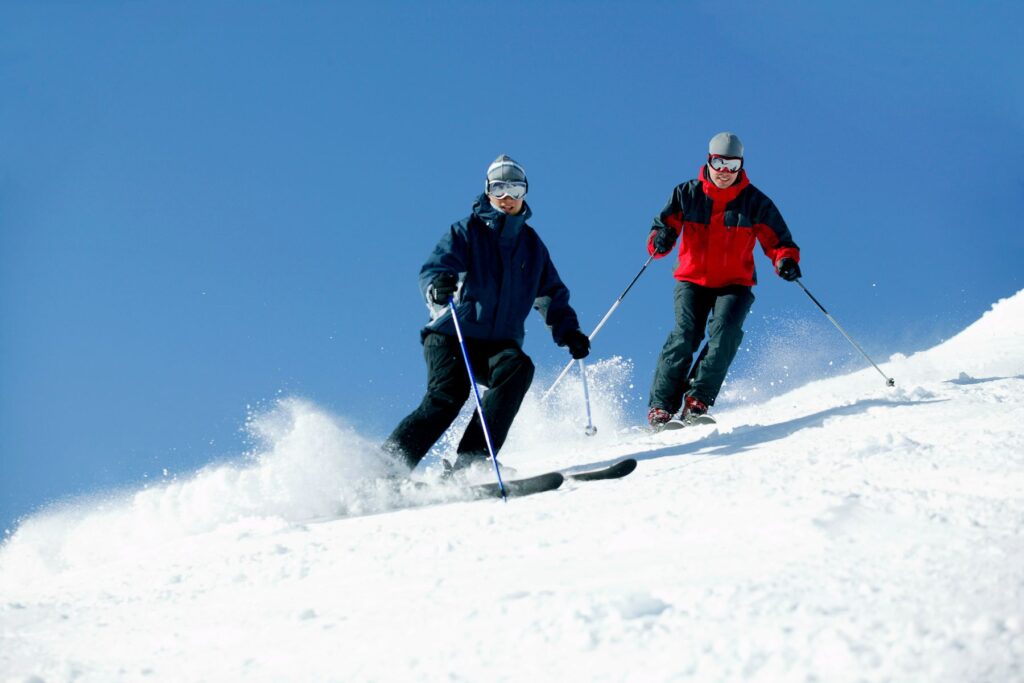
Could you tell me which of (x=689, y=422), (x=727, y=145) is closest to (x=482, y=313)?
(x=689, y=422)

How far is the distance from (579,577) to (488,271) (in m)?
2.85

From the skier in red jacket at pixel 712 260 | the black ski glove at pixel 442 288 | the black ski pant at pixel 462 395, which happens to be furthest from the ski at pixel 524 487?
the skier in red jacket at pixel 712 260

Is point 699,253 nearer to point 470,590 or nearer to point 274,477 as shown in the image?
point 274,477

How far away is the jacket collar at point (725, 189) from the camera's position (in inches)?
260

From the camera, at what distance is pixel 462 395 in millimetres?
4594

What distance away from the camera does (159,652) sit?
6.84ft

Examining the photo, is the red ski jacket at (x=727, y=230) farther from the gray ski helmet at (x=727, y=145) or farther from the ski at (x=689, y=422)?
the ski at (x=689, y=422)

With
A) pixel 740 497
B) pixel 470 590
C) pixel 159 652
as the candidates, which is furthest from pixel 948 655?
pixel 159 652

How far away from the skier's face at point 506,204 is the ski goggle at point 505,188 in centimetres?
2

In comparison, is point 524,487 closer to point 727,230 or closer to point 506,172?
point 506,172

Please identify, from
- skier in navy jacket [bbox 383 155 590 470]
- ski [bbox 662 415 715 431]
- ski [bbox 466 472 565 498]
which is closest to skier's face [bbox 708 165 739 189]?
ski [bbox 662 415 715 431]

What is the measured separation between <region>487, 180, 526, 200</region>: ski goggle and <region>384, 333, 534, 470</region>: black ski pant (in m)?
0.90

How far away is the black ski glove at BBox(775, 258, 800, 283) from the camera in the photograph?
6.61 metres

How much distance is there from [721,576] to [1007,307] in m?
12.4
